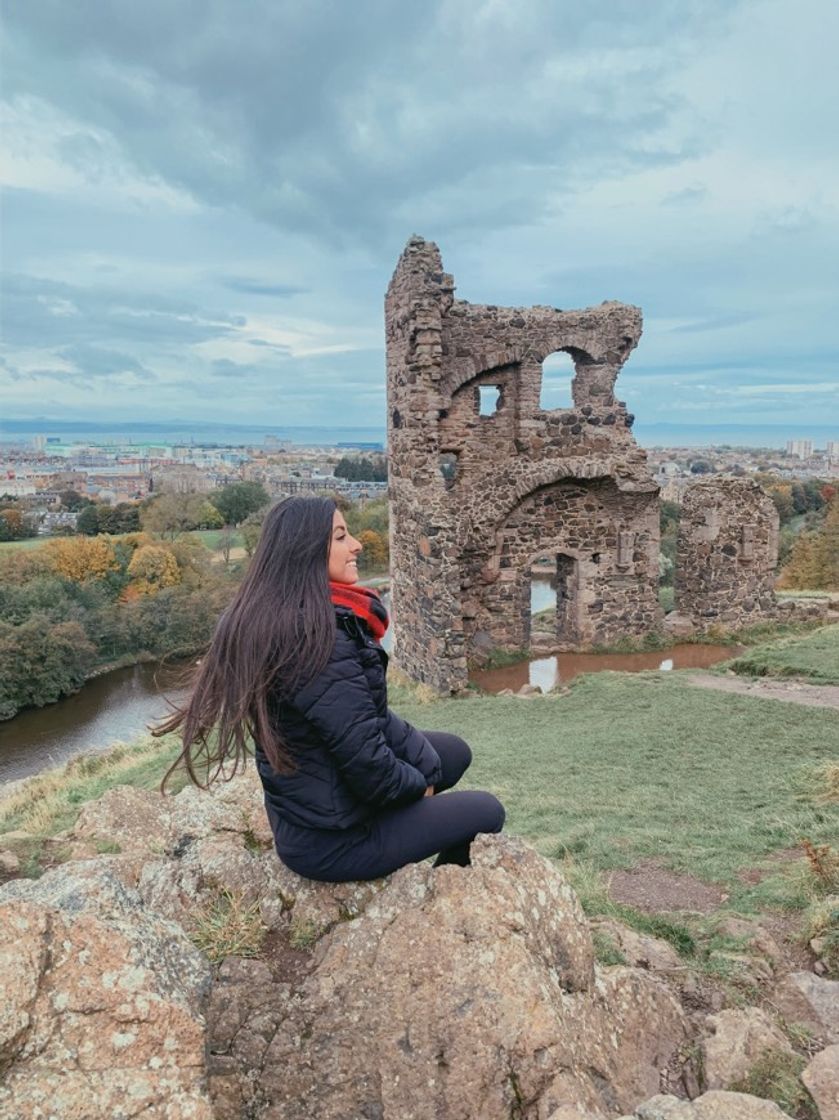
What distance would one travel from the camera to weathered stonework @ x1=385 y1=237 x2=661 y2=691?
1529 centimetres

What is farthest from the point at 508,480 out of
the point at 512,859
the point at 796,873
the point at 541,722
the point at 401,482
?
the point at 512,859

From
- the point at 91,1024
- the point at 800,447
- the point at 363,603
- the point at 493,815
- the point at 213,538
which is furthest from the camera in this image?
the point at 800,447

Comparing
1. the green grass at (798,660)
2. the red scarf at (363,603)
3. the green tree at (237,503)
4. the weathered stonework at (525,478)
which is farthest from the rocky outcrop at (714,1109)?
the green tree at (237,503)

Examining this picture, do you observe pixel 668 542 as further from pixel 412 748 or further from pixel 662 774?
pixel 412 748

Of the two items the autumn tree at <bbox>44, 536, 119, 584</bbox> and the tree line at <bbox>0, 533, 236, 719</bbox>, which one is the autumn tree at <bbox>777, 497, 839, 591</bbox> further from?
the autumn tree at <bbox>44, 536, 119, 584</bbox>

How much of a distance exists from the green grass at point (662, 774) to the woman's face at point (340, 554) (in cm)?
307

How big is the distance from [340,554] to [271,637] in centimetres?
55

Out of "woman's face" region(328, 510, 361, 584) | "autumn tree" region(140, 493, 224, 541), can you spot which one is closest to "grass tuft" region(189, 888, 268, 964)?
"woman's face" region(328, 510, 361, 584)

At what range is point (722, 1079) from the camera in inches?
115

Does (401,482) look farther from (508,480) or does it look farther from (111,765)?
(111,765)

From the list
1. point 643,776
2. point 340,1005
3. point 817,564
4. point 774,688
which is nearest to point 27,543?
point 817,564

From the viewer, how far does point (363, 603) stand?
352 centimetres

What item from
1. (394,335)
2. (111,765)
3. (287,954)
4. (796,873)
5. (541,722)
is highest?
(394,335)

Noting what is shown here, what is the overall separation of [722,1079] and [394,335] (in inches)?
550
